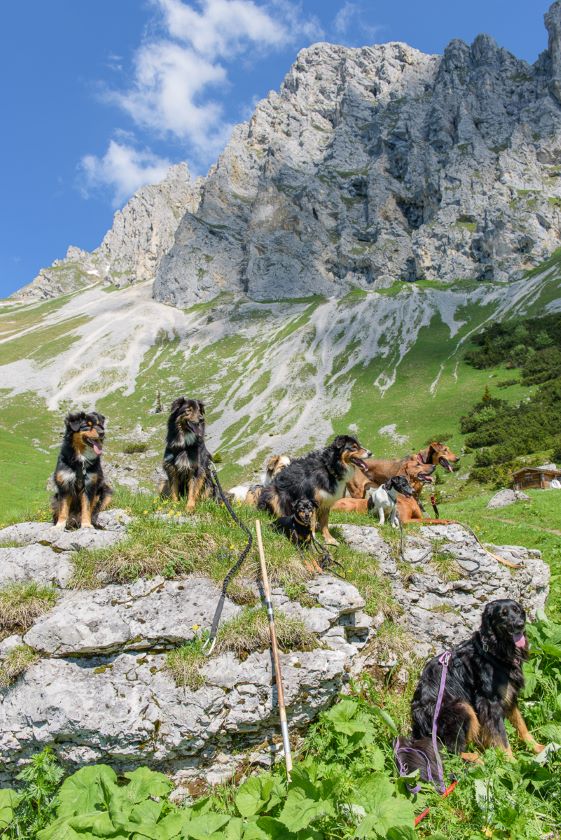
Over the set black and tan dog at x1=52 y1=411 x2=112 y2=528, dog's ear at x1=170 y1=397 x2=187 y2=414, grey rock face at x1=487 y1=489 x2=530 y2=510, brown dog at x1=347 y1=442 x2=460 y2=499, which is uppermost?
dog's ear at x1=170 y1=397 x2=187 y2=414

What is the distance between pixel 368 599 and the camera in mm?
7590

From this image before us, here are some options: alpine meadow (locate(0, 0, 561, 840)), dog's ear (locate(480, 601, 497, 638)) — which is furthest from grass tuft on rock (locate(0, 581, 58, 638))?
dog's ear (locate(480, 601, 497, 638))

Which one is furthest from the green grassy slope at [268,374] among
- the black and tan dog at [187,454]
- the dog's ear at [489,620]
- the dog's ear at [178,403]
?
the dog's ear at [489,620]

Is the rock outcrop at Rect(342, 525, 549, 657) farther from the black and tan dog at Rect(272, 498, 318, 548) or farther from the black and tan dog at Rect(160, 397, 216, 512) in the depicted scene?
the black and tan dog at Rect(160, 397, 216, 512)

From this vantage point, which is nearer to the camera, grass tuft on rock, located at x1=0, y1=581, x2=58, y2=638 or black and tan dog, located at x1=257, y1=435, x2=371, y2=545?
grass tuft on rock, located at x1=0, y1=581, x2=58, y2=638

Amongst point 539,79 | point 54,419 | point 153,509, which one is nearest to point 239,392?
point 54,419

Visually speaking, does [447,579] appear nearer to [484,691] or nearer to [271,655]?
[484,691]

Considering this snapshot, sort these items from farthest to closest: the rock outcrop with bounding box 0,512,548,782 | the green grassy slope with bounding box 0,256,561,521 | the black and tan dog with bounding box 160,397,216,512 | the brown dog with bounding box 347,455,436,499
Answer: the green grassy slope with bounding box 0,256,561,521, the brown dog with bounding box 347,455,436,499, the black and tan dog with bounding box 160,397,216,512, the rock outcrop with bounding box 0,512,548,782

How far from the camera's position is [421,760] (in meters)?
5.12

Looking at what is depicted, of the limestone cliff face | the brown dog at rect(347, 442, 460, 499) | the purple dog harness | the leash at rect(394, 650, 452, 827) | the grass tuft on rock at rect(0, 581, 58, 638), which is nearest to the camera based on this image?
the leash at rect(394, 650, 452, 827)

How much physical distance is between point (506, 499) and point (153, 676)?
886 inches

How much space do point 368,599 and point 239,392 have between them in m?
80.0

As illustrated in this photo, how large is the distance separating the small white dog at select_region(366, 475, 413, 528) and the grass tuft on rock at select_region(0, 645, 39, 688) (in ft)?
25.9

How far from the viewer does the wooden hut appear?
101 feet
